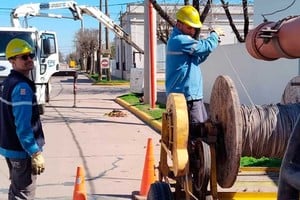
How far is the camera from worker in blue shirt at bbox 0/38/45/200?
168 inches

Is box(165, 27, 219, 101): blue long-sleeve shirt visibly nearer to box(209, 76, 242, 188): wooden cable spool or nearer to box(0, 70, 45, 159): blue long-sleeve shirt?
box(209, 76, 242, 188): wooden cable spool

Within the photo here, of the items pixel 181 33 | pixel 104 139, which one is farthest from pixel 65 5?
pixel 181 33

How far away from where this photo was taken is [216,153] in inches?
153

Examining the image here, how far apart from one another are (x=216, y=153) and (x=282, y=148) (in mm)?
494

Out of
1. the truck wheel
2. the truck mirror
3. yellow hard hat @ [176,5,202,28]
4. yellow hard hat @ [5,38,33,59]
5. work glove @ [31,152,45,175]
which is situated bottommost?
the truck wheel

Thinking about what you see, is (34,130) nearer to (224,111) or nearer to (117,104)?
(224,111)

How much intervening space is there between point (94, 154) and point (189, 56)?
463 cm

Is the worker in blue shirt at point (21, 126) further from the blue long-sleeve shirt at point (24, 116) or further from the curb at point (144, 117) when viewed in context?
the curb at point (144, 117)

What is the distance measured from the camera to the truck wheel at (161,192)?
4164 mm

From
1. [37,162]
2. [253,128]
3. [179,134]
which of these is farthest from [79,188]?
[253,128]

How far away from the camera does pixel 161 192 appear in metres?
4.20

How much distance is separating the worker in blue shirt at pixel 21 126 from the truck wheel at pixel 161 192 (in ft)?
3.08

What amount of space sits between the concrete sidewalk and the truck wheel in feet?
7.49

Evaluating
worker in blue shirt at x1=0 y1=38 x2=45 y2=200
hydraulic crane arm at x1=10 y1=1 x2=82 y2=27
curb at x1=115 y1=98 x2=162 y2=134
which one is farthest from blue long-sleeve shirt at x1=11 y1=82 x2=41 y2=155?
hydraulic crane arm at x1=10 y1=1 x2=82 y2=27
